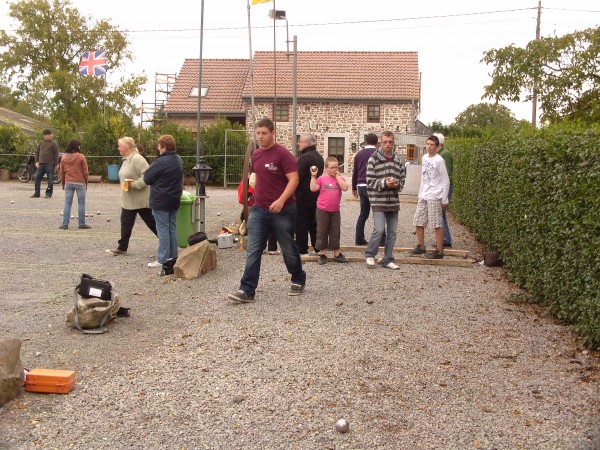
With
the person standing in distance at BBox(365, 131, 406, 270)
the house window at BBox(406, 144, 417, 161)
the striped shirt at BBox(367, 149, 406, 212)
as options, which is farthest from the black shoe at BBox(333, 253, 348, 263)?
the house window at BBox(406, 144, 417, 161)

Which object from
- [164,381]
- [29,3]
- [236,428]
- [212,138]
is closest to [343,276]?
[164,381]

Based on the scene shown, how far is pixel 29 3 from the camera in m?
53.2

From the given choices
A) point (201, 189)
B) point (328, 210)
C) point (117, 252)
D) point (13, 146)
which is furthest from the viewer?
point (13, 146)

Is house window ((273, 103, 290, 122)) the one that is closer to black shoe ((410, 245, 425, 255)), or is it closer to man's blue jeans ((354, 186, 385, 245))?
man's blue jeans ((354, 186, 385, 245))

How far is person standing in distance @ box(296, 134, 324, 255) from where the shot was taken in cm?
1057

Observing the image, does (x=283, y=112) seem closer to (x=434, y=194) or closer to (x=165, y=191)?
(x=434, y=194)

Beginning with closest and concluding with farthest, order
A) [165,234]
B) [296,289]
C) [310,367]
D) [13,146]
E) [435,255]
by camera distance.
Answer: [310,367]
[296,289]
[165,234]
[435,255]
[13,146]

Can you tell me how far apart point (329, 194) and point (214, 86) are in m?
38.1

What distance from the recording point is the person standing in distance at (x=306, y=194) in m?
10.6

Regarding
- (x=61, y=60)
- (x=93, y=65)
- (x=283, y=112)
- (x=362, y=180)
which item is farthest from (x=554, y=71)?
(x=61, y=60)

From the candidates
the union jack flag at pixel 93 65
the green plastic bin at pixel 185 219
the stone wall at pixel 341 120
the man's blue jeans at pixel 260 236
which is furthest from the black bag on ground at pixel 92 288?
the stone wall at pixel 341 120

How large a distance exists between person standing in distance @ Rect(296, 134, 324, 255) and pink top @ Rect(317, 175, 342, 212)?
0.20m

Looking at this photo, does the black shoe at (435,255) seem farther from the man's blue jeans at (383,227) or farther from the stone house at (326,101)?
the stone house at (326,101)

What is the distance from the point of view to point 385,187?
32.1 ft
